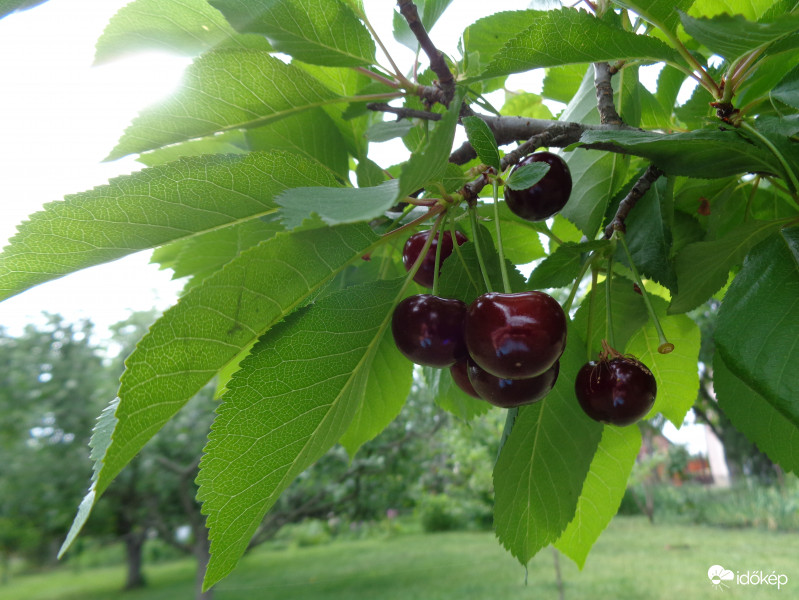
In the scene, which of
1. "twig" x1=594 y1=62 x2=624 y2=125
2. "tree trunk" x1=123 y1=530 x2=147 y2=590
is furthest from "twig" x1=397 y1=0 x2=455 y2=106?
"tree trunk" x1=123 y1=530 x2=147 y2=590

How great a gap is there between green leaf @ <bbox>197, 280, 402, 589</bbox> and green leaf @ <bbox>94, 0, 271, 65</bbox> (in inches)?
18.7

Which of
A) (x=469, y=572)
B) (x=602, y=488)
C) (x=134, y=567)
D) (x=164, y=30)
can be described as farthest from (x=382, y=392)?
(x=134, y=567)

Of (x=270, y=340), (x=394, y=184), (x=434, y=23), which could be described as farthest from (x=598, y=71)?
(x=270, y=340)

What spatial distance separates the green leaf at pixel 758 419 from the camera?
755 mm

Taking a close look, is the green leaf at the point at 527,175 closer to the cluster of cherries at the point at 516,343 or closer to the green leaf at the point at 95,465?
the cluster of cherries at the point at 516,343

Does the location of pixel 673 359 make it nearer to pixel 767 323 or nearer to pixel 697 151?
pixel 767 323

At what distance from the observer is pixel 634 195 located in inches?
30.6

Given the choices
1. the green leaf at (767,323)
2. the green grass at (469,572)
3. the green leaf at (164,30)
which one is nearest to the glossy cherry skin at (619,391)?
the green leaf at (767,323)

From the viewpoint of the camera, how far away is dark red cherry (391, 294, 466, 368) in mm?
638

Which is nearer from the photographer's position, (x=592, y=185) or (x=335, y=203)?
(x=335, y=203)

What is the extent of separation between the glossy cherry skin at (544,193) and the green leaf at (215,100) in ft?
1.15

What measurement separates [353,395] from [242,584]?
10742mm

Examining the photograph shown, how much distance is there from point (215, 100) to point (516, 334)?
1.62ft

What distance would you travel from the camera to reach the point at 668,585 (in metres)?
6.57
